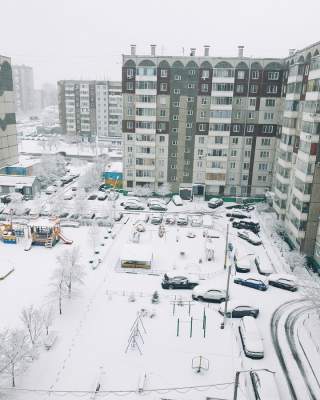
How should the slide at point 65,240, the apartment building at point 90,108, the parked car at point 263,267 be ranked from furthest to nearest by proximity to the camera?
the apartment building at point 90,108 < the slide at point 65,240 < the parked car at point 263,267

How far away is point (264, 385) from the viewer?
75.6ft

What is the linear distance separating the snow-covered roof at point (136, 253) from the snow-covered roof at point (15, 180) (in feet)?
105

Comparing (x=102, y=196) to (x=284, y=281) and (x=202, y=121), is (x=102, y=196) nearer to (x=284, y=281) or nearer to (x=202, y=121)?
(x=202, y=121)

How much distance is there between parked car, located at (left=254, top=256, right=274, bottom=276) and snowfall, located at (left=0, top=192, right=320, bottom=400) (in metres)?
0.80

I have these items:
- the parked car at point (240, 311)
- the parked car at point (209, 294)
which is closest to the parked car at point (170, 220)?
the parked car at point (209, 294)

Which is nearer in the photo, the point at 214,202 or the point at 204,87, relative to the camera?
the point at 204,87

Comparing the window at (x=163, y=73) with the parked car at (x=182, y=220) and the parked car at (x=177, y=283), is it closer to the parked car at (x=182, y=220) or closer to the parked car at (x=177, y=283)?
the parked car at (x=182, y=220)

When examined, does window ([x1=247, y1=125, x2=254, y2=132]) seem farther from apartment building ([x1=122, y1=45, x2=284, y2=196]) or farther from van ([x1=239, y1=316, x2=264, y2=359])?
van ([x1=239, y1=316, x2=264, y2=359])

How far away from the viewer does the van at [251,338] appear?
26.5 m

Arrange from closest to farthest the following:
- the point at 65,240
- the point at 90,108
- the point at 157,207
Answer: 1. the point at 65,240
2. the point at 157,207
3. the point at 90,108

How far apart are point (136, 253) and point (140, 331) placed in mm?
13146

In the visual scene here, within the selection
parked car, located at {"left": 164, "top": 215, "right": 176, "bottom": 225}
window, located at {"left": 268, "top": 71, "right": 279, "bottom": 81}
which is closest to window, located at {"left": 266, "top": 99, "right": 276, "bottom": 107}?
window, located at {"left": 268, "top": 71, "right": 279, "bottom": 81}

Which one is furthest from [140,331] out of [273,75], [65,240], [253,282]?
[273,75]

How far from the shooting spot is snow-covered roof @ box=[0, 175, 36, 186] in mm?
65438
